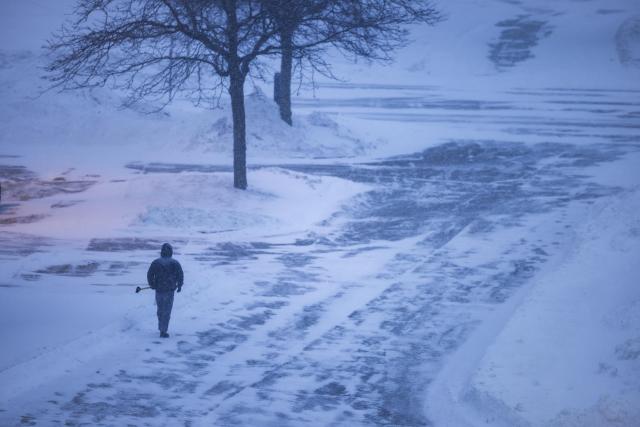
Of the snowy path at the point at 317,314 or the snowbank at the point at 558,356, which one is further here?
the snowy path at the point at 317,314

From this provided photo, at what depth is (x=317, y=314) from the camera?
11336mm

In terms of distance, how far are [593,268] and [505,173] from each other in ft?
38.5

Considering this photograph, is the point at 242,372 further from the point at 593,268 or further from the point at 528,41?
Result: the point at 528,41

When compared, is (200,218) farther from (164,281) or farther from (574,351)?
(574,351)

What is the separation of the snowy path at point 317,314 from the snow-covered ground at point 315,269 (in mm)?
40

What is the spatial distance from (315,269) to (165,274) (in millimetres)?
4282

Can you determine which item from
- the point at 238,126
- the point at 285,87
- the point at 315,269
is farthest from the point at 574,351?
the point at 285,87

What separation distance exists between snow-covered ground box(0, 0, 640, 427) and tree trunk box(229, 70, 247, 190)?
1.18 ft

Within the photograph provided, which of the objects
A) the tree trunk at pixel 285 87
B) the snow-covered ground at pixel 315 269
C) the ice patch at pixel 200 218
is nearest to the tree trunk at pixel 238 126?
the snow-covered ground at pixel 315 269

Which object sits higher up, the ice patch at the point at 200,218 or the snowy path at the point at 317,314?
the ice patch at the point at 200,218

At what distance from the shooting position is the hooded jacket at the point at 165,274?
9.98 meters

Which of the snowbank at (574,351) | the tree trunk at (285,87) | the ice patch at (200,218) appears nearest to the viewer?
the snowbank at (574,351)

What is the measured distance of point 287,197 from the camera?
19609 mm

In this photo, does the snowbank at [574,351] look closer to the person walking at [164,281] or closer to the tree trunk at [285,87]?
the person walking at [164,281]
